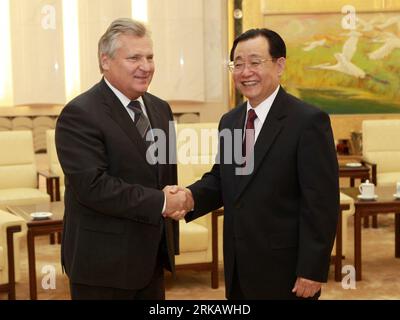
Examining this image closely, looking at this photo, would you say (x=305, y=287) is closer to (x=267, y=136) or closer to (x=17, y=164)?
(x=267, y=136)

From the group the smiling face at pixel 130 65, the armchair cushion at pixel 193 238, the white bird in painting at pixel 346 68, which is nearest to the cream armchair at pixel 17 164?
the armchair cushion at pixel 193 238

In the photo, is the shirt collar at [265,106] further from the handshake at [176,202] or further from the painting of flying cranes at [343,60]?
the painting of flying cranes at [343,60]

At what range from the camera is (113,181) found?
8.03 ft

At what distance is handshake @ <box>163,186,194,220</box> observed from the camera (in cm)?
256

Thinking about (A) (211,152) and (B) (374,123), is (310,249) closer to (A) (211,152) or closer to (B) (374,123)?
(A) (211,152)

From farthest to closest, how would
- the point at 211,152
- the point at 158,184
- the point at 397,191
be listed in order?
the point at 211,152 < the point at 397,191 < the point at 158,184

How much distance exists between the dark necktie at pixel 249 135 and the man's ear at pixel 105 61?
1.92 ft

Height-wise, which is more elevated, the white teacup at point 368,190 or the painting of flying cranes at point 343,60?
the painting of flying cranes at point 343,60

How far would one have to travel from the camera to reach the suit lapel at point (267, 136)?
2463mm

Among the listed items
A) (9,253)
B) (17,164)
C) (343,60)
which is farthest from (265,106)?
(343,60)

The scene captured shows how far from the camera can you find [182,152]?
6539 mm

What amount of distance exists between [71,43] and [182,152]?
11.1ft

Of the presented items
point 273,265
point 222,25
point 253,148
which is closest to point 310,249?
point 273,265

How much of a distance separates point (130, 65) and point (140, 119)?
22cm
